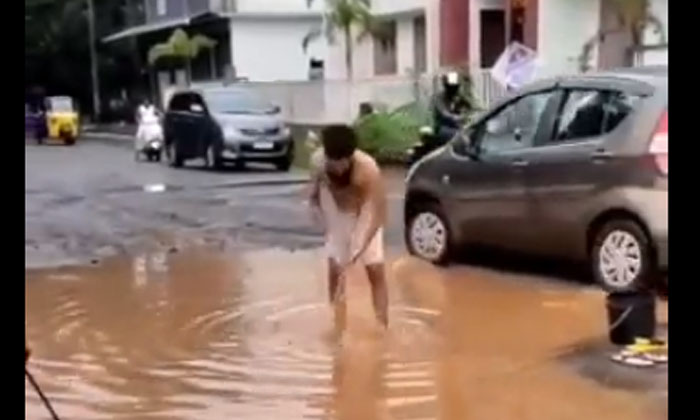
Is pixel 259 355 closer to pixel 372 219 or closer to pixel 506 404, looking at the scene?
pixel 372 219

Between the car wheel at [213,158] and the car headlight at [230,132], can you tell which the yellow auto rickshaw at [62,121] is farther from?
the car headlight at [230,132]

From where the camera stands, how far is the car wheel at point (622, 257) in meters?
10.1

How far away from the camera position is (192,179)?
2588cm

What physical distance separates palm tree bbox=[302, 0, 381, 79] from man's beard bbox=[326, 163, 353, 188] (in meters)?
25.5

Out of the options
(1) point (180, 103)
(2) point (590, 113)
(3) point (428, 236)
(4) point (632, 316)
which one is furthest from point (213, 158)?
(4) point (632, 316)

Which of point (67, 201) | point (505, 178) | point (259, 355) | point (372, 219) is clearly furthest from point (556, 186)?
point (67, 201)

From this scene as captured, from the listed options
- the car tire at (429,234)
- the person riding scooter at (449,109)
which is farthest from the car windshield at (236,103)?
the car tire at (429,234)

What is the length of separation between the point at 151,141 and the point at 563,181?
23.6m

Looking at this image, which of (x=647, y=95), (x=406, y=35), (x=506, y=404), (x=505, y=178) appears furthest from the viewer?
(x=406, y=35)

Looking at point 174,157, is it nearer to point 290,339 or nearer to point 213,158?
point 213,158

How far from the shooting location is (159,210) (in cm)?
1961

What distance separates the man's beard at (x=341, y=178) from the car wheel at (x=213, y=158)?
63.7ft
